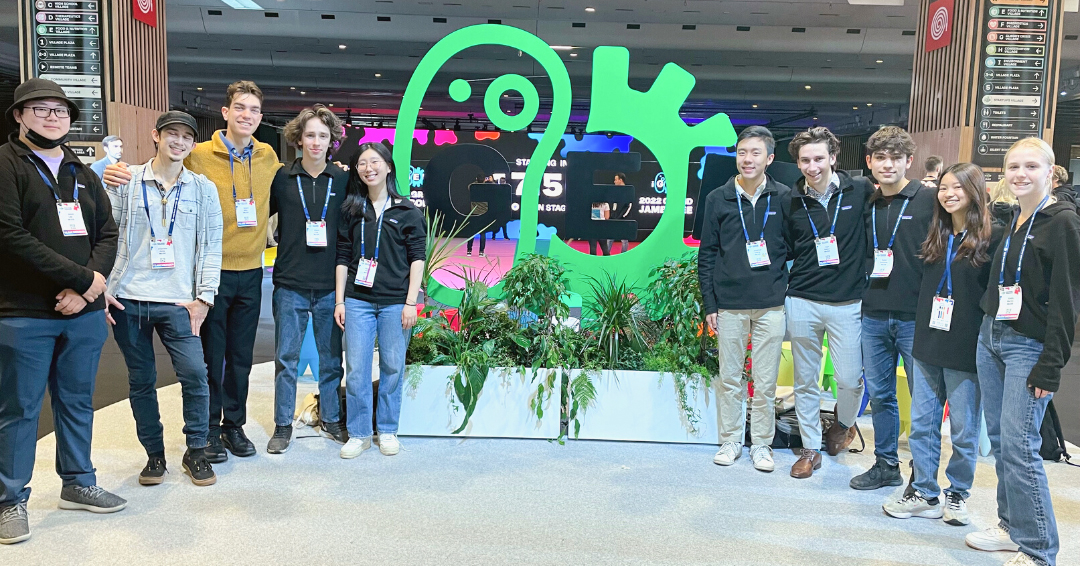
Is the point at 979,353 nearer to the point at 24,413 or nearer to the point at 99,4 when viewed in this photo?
the point at 24,413

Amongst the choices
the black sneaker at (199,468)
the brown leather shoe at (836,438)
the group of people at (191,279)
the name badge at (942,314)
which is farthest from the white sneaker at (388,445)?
the name badge at (942,314)

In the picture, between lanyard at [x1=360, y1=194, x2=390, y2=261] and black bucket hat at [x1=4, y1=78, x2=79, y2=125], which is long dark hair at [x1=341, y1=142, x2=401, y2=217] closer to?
lanyard at [x1=360, y1=194, x2=390, y2=261]

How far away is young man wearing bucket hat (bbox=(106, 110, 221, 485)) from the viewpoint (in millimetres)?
2953

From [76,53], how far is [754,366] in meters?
5.10

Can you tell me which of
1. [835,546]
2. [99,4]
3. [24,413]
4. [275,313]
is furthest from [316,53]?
[835,546]

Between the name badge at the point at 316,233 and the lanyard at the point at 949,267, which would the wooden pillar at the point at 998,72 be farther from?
the name badge at the point at 316,233

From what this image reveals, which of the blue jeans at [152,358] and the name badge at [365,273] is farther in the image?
the name badge at [365,273]

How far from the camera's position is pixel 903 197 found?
309 centimetres

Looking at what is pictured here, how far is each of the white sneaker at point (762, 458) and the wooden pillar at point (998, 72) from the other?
3282 millimetres

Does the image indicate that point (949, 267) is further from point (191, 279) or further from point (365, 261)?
point (191, 279)

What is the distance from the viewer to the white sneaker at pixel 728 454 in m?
3.50

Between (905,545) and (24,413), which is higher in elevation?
(24,413)

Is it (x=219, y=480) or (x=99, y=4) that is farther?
(x=99, y=4)

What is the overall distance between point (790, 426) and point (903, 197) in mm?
1301
